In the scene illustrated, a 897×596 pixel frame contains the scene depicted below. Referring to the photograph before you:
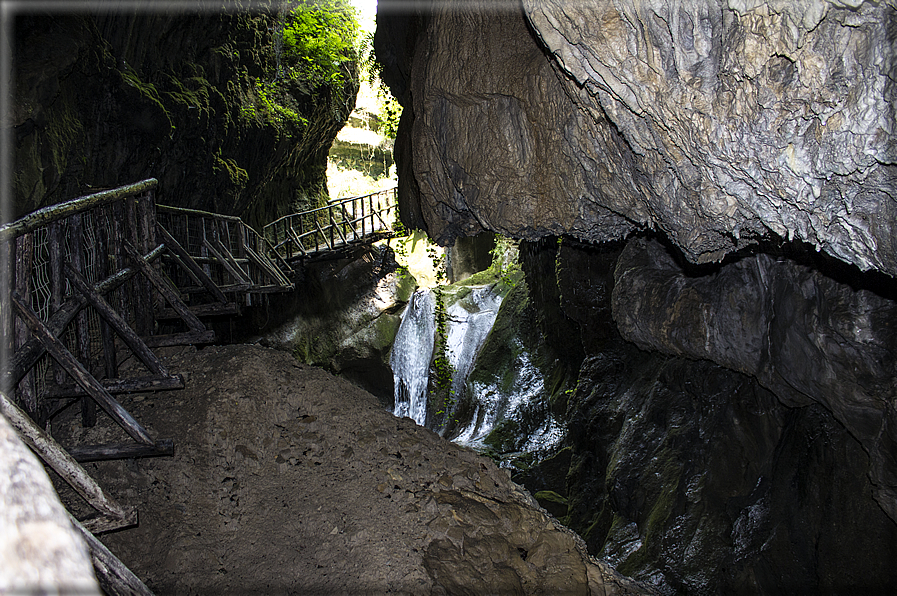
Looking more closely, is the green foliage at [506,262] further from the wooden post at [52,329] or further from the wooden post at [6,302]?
the wooden post at [6,302]

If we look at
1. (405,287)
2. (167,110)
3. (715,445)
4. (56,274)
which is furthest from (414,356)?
(56,274)

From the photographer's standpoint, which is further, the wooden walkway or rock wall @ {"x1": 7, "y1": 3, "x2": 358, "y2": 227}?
rock wall @ {"x1": 7, "y1": 3, "x2": 358, "y2": 227}

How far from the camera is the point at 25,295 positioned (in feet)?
10.6

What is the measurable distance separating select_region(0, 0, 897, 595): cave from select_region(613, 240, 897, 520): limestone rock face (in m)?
0.02

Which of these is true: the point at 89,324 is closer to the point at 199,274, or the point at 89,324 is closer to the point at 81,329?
the point at 81,329

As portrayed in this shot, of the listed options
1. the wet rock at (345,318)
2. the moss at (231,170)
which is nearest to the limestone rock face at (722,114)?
the moss at (231,170)

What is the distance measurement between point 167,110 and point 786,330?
9.56m

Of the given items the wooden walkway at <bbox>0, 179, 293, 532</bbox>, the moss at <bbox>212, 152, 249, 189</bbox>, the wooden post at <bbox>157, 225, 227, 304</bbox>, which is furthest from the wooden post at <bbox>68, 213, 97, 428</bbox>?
the moss at <bbox>212, 152, 249, 189</bbox>

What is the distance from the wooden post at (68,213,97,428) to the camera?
3918 millimetres

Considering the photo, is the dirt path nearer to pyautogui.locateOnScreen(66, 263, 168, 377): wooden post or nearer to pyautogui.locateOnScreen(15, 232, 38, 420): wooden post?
pyautogui.locateOnScreen(66, 263, 168, 377): wooden post

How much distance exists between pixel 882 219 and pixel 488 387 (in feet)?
36.4

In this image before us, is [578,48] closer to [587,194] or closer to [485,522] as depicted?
[587,194]

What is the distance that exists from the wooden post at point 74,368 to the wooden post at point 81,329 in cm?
78

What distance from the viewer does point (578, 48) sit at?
274 centimetres
